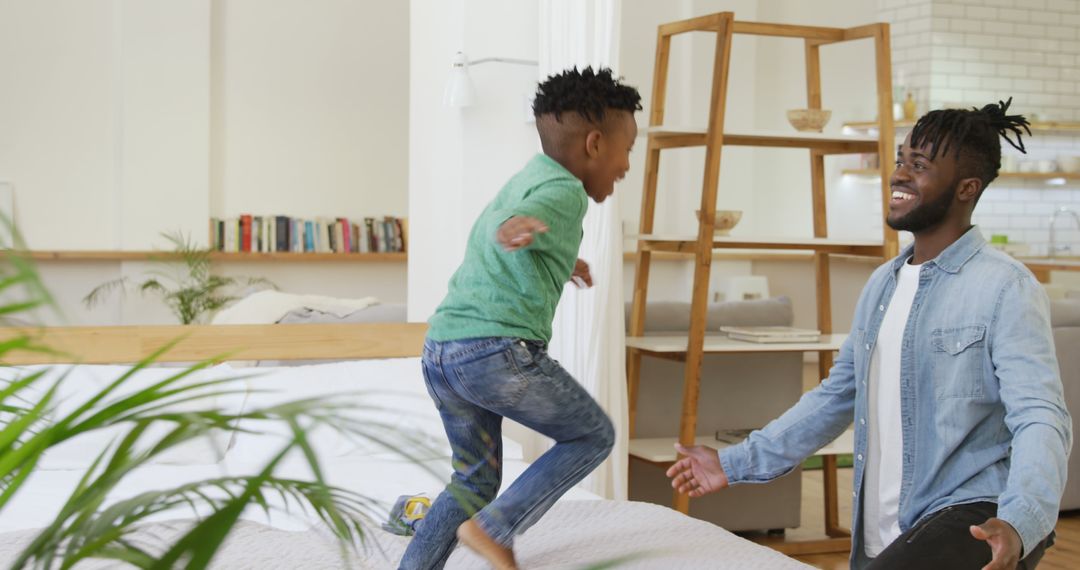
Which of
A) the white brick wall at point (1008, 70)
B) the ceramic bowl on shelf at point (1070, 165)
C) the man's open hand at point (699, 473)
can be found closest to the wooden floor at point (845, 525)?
the man's open hand at point (699, 473)

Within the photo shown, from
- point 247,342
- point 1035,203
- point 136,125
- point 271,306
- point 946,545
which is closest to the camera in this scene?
point 946,545

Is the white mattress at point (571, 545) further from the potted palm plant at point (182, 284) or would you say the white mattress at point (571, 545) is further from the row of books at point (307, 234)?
the row of books at point (307, 234)

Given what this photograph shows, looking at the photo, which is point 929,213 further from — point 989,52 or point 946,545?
point 989,52

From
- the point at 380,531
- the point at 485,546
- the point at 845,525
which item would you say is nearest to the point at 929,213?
the point at 485,546

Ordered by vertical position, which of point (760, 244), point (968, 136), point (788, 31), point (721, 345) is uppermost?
point (788, 31)

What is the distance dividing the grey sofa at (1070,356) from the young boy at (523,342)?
9.86ft

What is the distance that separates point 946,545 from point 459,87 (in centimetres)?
246

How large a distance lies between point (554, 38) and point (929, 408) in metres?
2.17

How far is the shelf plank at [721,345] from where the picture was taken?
400 cm

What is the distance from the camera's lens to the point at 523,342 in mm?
2230

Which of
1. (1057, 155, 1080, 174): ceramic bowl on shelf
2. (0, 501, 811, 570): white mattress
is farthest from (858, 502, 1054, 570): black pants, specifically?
(1057, 155, 1080, 174): ceramic bowl on shelf

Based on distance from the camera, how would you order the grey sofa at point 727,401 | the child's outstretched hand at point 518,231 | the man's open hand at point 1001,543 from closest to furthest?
the man's open hand at point 1001,543 → the child's outstretched hand at point 518,231 → the grey sofa at point 727,401

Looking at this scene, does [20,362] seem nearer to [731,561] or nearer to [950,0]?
[731,561]

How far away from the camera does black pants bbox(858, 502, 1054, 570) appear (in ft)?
6.13
